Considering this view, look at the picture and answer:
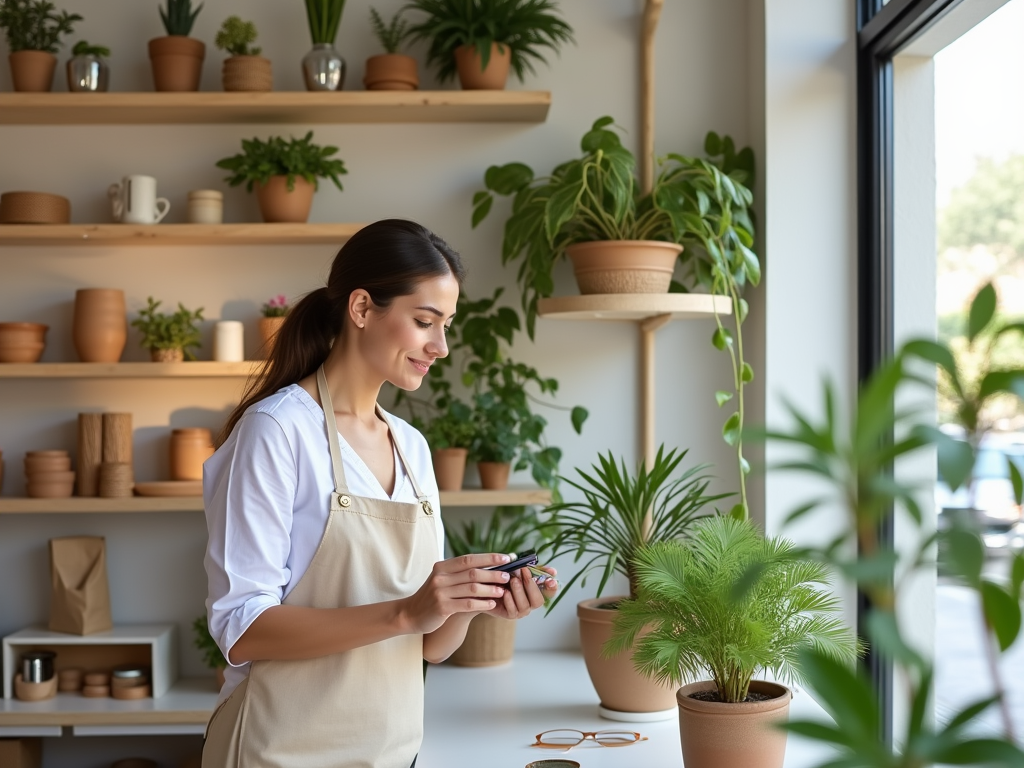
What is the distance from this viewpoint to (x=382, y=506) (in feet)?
5.32

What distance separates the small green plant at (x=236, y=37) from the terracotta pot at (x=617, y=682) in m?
1.70

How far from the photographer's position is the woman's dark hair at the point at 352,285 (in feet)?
5.48

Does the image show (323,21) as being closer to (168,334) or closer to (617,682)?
(168,334)

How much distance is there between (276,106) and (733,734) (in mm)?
1915

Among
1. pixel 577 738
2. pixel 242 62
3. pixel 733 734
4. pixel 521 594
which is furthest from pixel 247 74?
pixel 733 734

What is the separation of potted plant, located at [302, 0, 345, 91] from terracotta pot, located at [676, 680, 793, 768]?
182 centimetres

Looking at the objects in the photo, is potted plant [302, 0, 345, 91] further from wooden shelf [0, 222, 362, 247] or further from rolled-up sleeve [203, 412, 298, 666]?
rolled-up sleeve [203, 412, 298, 666]

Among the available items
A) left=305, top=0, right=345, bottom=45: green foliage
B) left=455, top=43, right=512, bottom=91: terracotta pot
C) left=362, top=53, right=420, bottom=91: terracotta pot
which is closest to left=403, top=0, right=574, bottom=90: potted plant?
left=455, top=43, right=512, bottom=91: terracotta pot

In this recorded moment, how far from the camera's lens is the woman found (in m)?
1.47

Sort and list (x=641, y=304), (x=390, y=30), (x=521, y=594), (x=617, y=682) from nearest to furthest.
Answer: (x=521, y=594) < (x=617, y=682) < (x=641, y=304) < (x=390, y=30)

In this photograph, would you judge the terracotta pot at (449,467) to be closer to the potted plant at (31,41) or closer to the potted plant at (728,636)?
the potted plant at (728,636)

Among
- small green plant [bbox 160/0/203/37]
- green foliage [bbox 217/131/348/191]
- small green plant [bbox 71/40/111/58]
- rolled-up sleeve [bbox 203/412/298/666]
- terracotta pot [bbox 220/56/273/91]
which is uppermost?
small green plant [bbox 160/0/203/37]

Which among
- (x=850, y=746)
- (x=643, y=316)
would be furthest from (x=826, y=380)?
(x=643, y=316)

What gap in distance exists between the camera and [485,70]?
268cm
